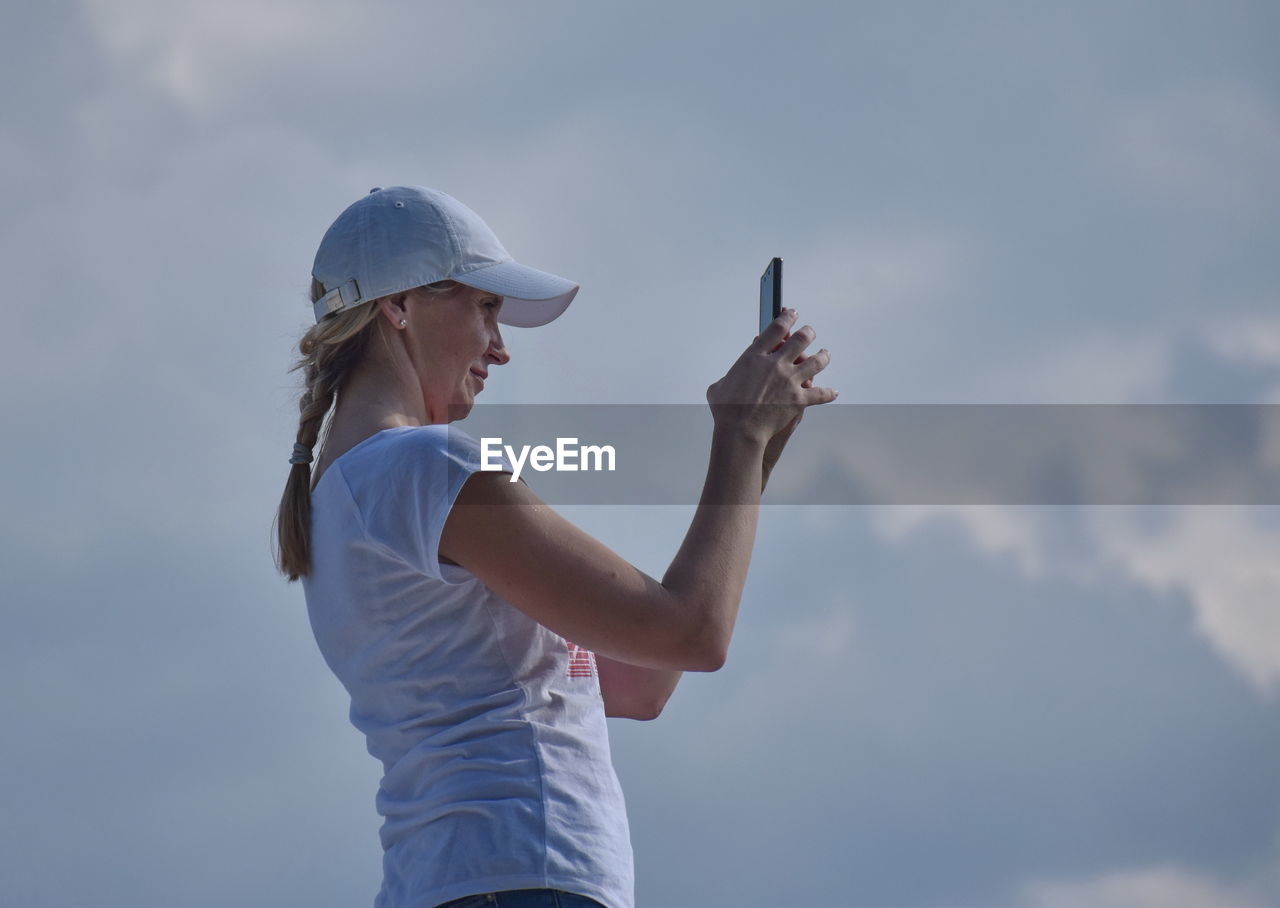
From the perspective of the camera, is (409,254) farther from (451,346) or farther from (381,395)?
(381,395)

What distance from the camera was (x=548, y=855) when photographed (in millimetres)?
3049

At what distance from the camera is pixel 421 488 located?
126 inches

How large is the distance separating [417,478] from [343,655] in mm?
542

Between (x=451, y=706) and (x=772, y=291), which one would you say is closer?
(x=451, y=706)

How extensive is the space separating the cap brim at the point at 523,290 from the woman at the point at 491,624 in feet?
1.39

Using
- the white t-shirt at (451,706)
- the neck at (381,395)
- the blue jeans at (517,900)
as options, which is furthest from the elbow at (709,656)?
the neck at (381,395)

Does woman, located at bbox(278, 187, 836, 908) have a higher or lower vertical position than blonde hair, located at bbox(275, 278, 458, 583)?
lower

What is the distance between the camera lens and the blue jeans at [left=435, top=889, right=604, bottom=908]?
3020 millimetres

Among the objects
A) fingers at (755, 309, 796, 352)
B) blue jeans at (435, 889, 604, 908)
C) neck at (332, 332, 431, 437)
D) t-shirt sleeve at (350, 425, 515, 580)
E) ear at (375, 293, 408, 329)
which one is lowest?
blue jeans at (435, 889, 604, 908)

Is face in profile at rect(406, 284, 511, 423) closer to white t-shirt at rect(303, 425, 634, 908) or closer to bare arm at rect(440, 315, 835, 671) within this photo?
white t-shirt at rect(303, 425, 634, 908)

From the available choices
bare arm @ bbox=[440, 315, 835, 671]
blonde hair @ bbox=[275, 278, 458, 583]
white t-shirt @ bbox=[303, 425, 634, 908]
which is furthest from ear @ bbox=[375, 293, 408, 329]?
bare arm @ bbox=[440, 315, 835, 671]

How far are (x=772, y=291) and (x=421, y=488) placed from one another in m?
1.46

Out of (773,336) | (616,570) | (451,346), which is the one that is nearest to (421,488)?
(616,570)

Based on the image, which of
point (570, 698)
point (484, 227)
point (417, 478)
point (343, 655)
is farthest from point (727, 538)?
point (484, 227)
